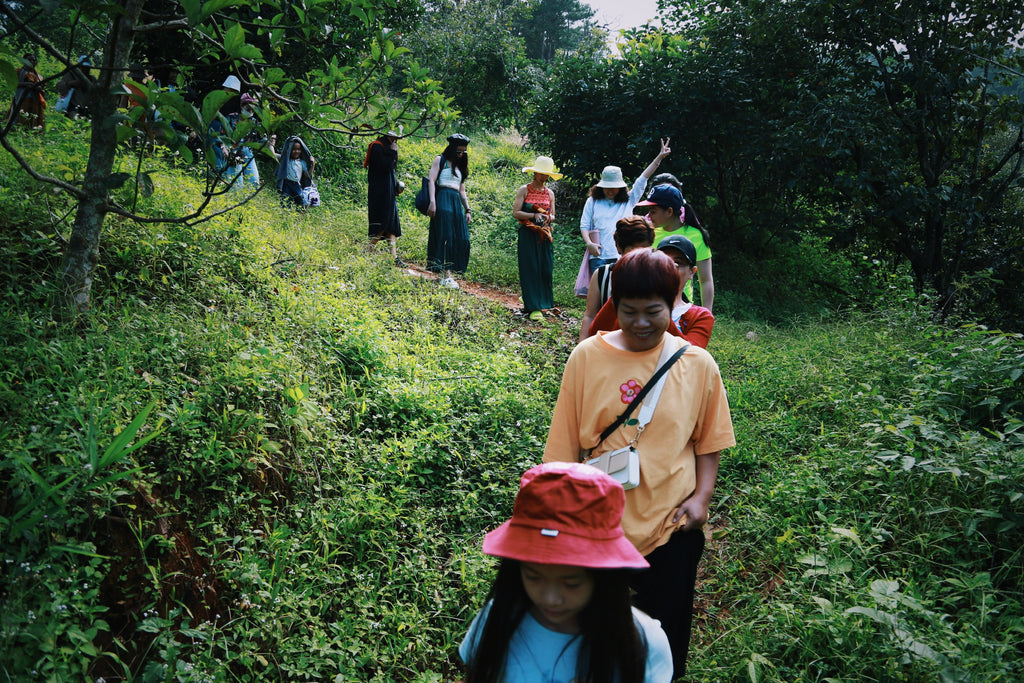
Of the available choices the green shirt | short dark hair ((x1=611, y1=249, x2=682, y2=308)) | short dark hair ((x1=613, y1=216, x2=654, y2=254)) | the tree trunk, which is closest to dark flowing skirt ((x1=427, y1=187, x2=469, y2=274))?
the green shirt

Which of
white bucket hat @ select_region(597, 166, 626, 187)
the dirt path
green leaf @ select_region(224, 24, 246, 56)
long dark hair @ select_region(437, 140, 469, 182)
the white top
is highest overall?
long dark hair @ select_region(437, 140, 469, 182)

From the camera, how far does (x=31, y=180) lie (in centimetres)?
475

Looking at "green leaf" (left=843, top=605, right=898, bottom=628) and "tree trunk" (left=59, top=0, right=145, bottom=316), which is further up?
"tree trunk" (left=59, top=0, right=145, bottom=316)

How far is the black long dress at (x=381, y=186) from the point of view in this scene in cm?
863

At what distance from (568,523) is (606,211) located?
5459mm

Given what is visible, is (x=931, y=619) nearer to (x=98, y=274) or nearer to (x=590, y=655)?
(x=590, y=655)

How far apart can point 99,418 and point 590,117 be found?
39.0ft

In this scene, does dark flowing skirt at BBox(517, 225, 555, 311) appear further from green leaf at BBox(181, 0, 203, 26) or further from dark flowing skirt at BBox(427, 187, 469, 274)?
green leaf at BBox(181, 0, 203, 26)

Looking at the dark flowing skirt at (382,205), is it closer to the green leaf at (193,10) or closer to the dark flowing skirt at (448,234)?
the dark flowing skirt at (448,234)

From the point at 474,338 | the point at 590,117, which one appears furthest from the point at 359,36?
the point at 474,338

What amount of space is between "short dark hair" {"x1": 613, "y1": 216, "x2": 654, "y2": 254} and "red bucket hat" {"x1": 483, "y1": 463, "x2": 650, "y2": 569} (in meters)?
2.69

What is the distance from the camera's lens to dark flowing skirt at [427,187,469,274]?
839cm

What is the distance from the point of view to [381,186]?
863 centimetres

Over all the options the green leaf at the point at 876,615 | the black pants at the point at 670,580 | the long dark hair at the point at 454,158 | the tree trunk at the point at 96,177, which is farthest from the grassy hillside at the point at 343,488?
the long dark hair at the point at 454,158
